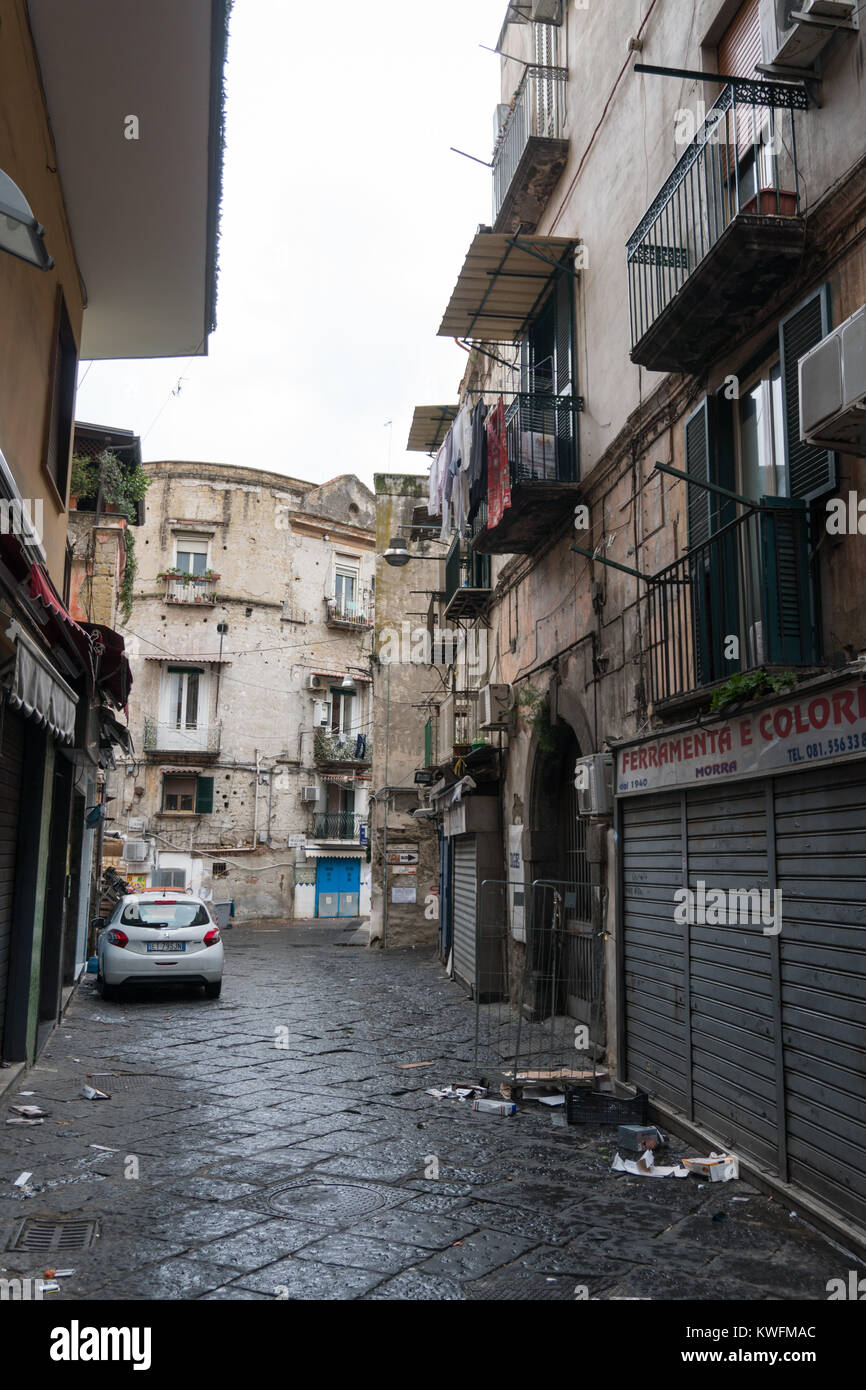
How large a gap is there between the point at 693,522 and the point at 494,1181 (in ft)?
15.3

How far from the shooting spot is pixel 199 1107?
290 inches

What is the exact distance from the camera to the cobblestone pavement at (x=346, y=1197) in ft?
14.0

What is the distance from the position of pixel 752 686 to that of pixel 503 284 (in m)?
7.59

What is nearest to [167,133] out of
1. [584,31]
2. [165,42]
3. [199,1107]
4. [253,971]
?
[165,42]

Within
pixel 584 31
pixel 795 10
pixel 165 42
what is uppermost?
pixel 584 31

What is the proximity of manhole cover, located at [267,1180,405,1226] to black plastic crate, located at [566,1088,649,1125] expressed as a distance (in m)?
1.90

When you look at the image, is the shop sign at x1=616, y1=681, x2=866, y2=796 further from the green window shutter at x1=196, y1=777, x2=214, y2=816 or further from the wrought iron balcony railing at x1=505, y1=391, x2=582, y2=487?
the green window shutter at x1=196, y1=777, x2=214, y2=816

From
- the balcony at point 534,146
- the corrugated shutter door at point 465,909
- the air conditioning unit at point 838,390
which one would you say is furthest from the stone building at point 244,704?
the air conditioning unit at point 838,390

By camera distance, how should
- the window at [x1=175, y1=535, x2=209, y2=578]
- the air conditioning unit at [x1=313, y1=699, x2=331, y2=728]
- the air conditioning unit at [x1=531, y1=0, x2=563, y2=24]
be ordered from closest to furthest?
the air conditioning unit at [x1=531, y1=0, x2=563, y2=24]
the window at [x1=175, y1=535, x2=209, y2=578]
the air conditioning unit at [x1=313, y1=699, x2=331, y2=728]

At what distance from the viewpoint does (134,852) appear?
30.8 metres

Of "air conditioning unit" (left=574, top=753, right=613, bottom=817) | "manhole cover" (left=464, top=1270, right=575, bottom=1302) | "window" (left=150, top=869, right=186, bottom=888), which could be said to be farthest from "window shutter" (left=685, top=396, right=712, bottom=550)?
"window" (left=150, top=869, right=186, bottom=888)

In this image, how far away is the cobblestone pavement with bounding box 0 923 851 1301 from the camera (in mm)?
4254

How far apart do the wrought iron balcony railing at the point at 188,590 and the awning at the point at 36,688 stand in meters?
27.0
